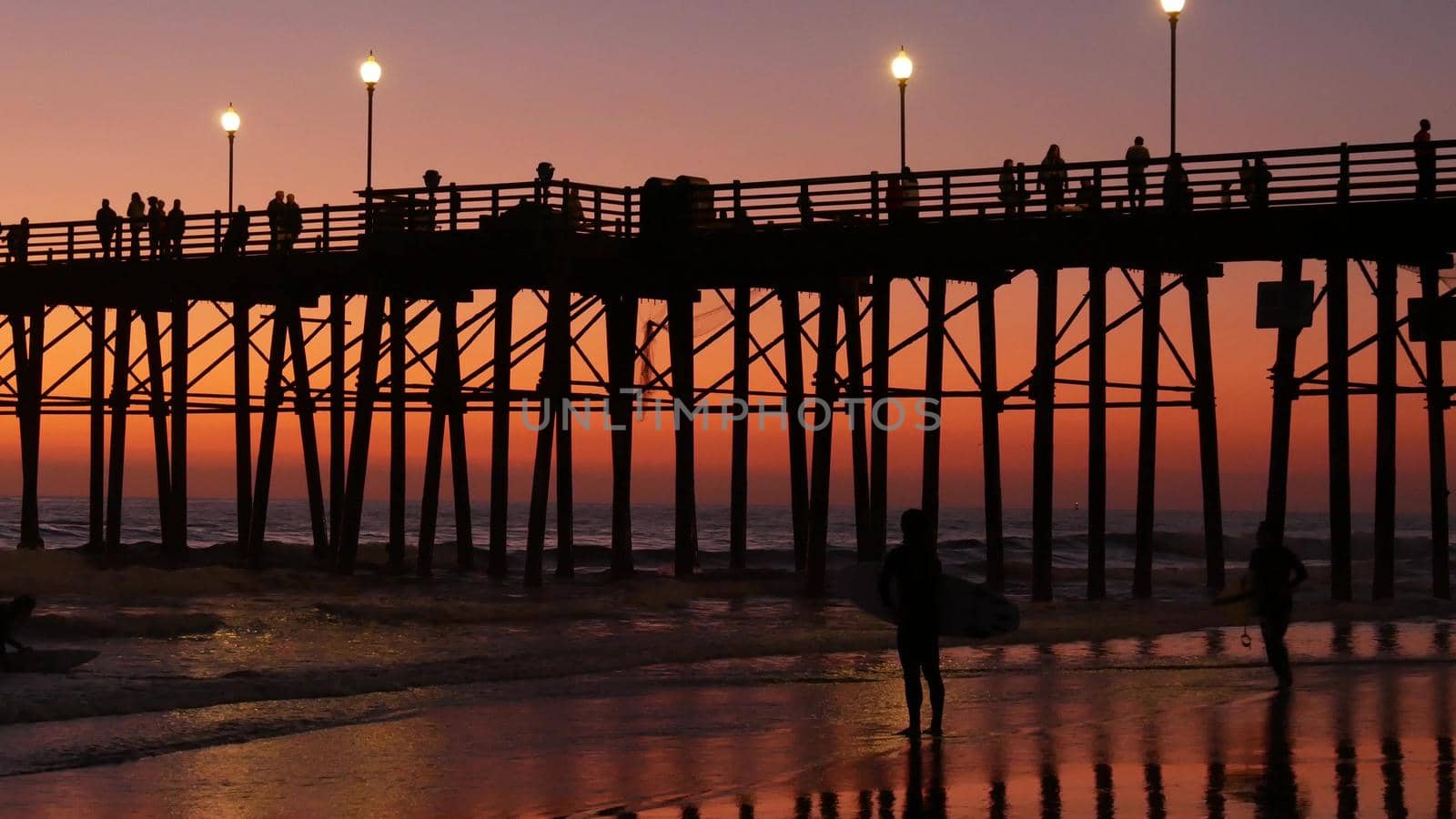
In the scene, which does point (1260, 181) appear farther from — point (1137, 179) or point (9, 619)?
point (9, 619)

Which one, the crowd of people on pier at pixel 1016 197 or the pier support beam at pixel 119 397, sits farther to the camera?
the pier support beam at pixel 119 397

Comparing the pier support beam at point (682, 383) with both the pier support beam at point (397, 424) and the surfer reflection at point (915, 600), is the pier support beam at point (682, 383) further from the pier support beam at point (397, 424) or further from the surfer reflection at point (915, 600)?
the surfer reflection at point (915, 600)

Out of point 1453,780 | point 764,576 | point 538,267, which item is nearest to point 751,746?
point 1453,780

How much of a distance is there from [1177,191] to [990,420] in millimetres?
4074

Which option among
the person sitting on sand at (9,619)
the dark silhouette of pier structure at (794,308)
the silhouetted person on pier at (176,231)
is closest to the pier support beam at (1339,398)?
the dark silhouette of pier structure at (794,308)

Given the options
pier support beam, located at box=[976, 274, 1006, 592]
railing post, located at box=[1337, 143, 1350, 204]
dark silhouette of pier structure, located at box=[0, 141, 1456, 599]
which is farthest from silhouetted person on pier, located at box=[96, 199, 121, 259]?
railing post, located at box=[1337, 143, 1350, 204]

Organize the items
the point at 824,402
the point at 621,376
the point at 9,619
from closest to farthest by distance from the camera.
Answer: the point at 9,619
the point at 824,402
the point at 621,376

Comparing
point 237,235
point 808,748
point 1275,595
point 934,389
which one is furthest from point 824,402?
point 808,748

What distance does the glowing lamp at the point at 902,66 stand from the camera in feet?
97.0

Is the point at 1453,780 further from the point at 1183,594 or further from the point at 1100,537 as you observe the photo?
the point at 1183,594

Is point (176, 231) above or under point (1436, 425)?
above

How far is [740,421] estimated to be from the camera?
107 ft

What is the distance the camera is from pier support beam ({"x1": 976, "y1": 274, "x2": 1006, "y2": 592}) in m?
27.7

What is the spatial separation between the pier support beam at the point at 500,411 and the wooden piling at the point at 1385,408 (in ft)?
38.8
